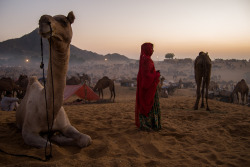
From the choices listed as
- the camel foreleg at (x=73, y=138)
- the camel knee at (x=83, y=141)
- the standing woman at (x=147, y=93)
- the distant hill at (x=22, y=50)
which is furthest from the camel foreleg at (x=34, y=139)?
the distant hill at (x=22, y=50)

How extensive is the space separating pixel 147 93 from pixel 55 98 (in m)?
2.19

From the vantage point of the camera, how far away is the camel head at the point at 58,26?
2.12 m

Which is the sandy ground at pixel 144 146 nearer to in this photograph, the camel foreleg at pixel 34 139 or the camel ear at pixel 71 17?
the camel foreleg at pixel 34 139

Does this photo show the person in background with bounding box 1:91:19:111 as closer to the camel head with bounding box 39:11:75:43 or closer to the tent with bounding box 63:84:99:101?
the tent with bounding box 63:84:99:101

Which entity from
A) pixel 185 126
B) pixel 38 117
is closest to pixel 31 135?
pixel 38 117

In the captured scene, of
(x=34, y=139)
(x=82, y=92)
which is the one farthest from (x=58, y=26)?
(x=82, y=92)

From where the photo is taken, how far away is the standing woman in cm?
439

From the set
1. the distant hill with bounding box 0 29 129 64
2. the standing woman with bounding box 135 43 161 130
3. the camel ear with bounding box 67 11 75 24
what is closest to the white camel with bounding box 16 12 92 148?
the camel ear with bounding box 67 11 75 24

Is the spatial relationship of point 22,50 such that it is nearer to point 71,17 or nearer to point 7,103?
point 7,103

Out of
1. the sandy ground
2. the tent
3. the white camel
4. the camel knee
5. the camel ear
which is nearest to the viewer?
the white camel

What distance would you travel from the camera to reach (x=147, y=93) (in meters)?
4.46

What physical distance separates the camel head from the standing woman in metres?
2.21

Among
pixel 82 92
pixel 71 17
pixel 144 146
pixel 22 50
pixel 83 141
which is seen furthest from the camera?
pixel 22 50

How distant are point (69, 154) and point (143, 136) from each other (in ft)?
5.42
